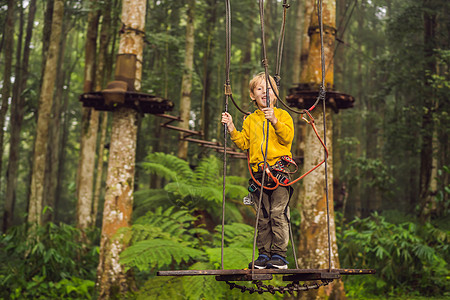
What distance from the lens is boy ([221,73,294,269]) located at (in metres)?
3.24

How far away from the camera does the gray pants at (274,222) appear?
128 inches

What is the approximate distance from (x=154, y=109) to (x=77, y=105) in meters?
19.1

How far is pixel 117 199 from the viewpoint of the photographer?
6.59 metres

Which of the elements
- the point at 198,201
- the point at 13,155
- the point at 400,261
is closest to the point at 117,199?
the point at 198,201

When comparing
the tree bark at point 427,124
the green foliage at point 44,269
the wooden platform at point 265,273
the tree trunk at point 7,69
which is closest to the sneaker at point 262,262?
the wooden platform at point 265,273

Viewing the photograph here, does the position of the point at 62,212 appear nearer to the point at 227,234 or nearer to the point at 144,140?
the point at 144,140

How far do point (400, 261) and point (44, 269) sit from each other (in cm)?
608

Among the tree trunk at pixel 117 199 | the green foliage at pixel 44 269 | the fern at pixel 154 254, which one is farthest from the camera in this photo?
the green foliage at pixel 44 269

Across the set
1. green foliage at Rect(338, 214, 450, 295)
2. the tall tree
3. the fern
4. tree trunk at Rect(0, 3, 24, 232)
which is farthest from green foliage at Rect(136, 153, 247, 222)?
tree trunk at Rect(0, 3, 24, 232)

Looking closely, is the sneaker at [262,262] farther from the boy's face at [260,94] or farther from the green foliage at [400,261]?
the green foliage at [400,261]

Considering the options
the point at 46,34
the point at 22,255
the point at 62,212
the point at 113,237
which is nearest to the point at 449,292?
the point at 113,237

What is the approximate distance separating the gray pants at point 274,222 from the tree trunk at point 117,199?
3.57 metres

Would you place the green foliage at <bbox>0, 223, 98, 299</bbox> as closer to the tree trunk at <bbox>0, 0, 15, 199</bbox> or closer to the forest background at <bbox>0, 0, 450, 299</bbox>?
the forest background at <bbox>0, 0, 450, 299</bbox>

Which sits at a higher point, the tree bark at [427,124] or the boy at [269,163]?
the tree bark at [427,124]
